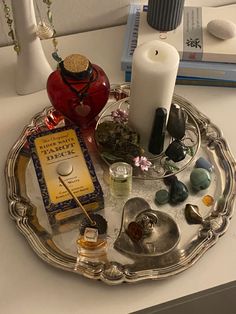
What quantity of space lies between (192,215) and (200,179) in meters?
0.06

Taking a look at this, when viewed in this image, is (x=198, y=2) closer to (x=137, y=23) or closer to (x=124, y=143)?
(x=137, y=23)

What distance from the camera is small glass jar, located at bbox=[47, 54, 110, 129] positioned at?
0.66 metres

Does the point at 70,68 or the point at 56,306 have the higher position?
the point at 70,68

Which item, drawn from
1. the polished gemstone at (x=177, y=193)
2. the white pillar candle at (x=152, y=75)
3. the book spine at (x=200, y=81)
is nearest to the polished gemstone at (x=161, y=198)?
the polished gemstone at (x=177, y=193)

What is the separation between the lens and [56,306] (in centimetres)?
61

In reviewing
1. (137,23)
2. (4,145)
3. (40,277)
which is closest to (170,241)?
(40,277)

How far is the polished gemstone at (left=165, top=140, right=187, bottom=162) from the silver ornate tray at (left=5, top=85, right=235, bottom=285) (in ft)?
0.08

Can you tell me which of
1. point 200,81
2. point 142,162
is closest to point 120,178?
point 142,162

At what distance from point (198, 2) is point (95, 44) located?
23cm

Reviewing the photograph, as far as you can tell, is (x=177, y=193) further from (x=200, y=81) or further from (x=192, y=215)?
(x=200, y=81)

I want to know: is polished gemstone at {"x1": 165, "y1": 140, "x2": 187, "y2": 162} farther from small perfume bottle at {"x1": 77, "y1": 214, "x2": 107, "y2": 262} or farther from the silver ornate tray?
small perfume bottle at {"x1": 77, "y1": 214, "x2": 107, "y2": 262}

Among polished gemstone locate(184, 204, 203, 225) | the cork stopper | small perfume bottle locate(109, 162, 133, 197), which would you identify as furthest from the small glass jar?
polished gemstone locate(184, 204, 203, 225)

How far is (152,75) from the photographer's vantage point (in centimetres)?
63

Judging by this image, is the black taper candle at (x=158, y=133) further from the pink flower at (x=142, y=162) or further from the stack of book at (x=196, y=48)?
the stack of book at (x=196, y=48)
